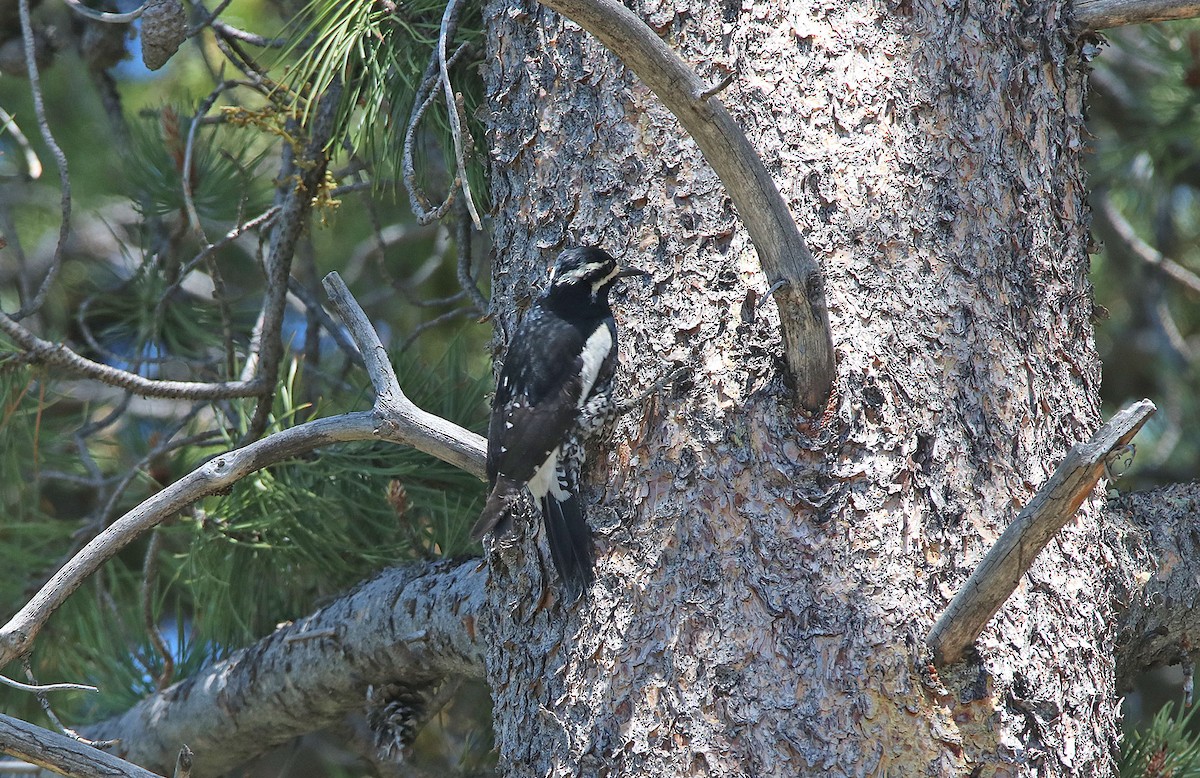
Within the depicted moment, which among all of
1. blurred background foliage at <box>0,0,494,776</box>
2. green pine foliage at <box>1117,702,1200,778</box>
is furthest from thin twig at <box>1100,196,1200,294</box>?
blurred background foliage at <box>0,0,494,776</box>

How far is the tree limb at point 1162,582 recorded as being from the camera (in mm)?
2316

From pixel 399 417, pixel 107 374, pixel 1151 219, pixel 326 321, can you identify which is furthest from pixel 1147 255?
pixel 107 374

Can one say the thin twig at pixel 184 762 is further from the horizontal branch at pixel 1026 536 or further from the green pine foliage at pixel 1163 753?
the green pine foliage at pixel 1163 753

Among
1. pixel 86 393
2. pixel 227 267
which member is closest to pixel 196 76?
pixel 227 267

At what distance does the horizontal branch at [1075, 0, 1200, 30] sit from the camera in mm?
2297

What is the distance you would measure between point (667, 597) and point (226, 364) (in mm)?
2027

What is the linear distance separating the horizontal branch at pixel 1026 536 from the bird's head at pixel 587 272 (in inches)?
34.6

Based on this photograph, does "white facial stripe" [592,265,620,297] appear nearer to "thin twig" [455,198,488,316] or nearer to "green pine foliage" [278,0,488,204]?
"thin twig" [455,198,488,316]

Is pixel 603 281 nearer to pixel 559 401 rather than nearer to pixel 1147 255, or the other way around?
pixel 559 401

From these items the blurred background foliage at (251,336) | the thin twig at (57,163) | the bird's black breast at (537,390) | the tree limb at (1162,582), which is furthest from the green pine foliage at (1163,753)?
the thin twig at (57,163)

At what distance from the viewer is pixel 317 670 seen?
2.94 meters

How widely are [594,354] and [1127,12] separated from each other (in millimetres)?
1357

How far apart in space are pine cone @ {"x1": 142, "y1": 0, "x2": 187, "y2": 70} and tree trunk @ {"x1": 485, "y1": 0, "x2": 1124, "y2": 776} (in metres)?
1.09

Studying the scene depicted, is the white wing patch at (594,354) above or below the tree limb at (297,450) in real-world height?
above
